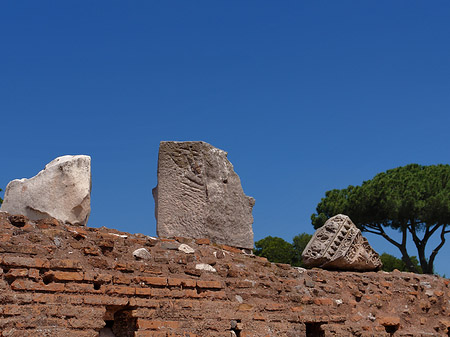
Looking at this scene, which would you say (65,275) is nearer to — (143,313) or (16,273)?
(16,273)

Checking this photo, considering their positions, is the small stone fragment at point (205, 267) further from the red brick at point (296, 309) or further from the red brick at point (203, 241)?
the red brick at point (296, 309)

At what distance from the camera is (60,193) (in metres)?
5.79

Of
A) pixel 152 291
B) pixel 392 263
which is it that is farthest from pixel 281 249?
pixel 152 291

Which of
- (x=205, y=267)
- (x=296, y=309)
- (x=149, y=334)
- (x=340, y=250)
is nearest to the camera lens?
(x=149, y=334)

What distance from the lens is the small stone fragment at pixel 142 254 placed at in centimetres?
535

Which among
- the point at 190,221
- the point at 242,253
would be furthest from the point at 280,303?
the point at 190,221

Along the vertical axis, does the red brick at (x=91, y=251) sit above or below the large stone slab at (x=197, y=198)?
below

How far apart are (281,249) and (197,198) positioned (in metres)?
17.6

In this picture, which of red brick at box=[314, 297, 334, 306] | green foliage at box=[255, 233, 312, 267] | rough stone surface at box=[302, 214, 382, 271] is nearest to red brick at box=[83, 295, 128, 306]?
red brick at box=[314, 297, 334, 306]

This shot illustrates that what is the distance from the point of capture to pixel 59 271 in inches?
184

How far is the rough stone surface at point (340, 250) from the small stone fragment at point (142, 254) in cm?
348

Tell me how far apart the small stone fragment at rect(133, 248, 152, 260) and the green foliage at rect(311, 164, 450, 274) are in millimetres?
14564

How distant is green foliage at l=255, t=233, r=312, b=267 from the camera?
78.0ft

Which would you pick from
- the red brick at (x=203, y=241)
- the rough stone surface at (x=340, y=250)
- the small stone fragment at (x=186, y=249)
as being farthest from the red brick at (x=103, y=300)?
the rough stone surface at (x=340, y=250)
